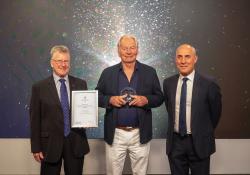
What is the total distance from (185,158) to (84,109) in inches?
37.2

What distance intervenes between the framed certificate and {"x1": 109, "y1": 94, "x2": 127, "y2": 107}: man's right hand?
15 centimetres

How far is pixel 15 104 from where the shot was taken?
13.5 ft

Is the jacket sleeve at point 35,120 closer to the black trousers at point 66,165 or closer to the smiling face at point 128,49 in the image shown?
the black trousers at point 66,165

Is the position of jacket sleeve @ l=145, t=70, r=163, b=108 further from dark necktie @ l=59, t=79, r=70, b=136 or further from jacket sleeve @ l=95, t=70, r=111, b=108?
dark necktie @ l=59, t=79, r=70, b=136

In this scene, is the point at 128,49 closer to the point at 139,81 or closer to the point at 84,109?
the point at 139,81

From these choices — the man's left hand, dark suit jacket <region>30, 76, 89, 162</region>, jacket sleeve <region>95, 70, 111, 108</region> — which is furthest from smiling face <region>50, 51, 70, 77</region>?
the man's left hand

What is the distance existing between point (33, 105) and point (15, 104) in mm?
1579

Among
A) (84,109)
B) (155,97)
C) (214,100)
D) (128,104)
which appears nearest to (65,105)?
(84,109)

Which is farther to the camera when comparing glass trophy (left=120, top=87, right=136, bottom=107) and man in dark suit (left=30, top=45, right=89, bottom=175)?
glass trophy (left=120, top=87, right=136, bottom=107)

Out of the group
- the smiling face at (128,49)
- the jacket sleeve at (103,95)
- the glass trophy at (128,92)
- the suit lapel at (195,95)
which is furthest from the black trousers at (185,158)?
the smiling face at (128,49)

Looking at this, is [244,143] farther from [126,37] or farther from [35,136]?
[35,136]

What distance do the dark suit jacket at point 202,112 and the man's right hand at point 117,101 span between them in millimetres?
413

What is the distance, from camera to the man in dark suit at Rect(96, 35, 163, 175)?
9.67 feet

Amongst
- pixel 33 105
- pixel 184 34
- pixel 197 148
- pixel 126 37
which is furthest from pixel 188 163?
pixel 184 34
